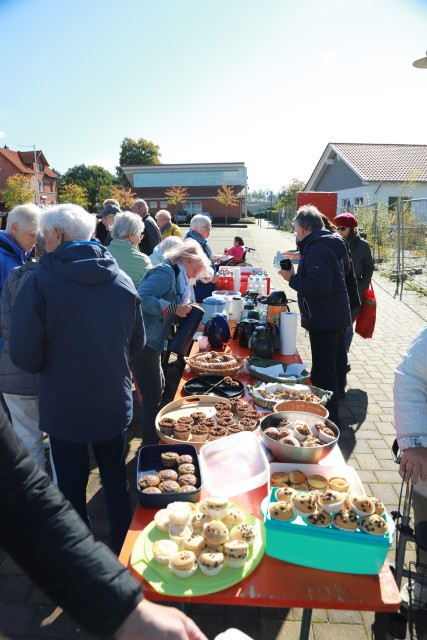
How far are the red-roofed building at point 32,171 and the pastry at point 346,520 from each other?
1931 inches

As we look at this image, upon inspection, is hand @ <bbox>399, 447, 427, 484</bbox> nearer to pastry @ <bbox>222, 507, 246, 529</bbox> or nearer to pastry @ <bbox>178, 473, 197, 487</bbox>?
pastry @ <bbox>222, 507, 246, 529</bbox>

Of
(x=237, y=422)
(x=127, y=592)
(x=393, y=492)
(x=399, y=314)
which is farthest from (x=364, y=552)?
(x=399, y=314)

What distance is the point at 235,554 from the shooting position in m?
1.41

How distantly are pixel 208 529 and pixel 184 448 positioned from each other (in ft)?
1.80

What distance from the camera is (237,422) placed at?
2398mm

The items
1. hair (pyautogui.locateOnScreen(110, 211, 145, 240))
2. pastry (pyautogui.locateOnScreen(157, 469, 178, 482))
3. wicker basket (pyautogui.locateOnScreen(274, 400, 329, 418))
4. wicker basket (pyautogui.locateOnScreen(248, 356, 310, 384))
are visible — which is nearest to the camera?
pastry (pyautogui.locateOnScreen(157, 469, 178, 482))

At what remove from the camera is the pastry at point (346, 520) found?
4.47 feet

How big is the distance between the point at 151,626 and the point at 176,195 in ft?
152

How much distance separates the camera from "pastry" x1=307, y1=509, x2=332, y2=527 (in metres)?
1.38

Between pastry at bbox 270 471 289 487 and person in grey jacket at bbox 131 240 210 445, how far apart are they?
1.53 metres

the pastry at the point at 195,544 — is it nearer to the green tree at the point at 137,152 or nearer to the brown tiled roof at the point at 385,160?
the brown tiled roof at the point at 385,160

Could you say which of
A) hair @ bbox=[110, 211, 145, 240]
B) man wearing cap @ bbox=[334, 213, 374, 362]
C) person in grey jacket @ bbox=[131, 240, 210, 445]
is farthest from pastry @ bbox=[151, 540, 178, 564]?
man wearing cap @ bbox=[334, 213, 374, 362]

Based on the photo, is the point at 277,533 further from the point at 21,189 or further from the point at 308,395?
the point at 21,189

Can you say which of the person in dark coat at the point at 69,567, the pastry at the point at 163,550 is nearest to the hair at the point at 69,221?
the person in dark coat at the point at 69,567
